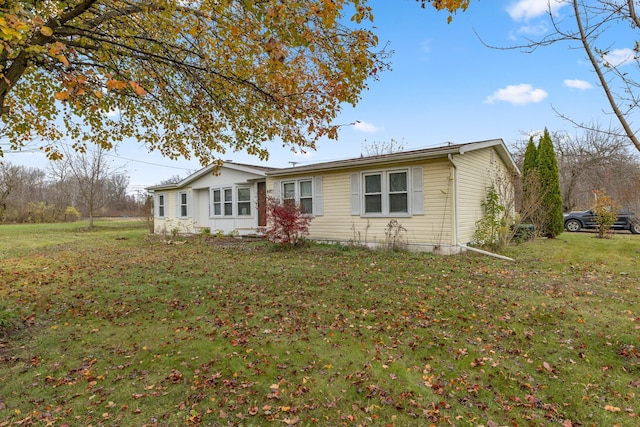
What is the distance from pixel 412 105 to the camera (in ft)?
39.8

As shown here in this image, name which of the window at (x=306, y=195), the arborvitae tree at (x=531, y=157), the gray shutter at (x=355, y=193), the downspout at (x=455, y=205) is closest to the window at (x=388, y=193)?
the gray shutter at (x=355, y=193)

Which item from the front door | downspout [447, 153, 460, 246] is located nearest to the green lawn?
downspout [447, 153, 460, 246]

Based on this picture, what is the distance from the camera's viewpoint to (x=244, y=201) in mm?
14141

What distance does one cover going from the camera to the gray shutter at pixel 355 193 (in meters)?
10.3

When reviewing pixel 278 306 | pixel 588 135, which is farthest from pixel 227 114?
pixel 588 135

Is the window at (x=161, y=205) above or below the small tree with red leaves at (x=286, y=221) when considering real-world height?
above

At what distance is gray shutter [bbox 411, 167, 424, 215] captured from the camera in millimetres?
9172

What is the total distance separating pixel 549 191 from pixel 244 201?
11.9 meters

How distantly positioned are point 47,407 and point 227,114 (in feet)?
14.8

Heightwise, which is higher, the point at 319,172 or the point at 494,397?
the point at 319,172

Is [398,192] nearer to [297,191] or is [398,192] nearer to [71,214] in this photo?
[297,191]

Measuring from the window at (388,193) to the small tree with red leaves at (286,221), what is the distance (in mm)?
1698

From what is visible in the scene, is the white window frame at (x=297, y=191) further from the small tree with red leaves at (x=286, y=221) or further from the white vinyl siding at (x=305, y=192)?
the small tree with red leaves at (x=286, y=221)

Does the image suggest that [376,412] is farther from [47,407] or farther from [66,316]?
[66,316]
